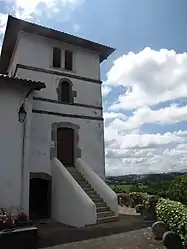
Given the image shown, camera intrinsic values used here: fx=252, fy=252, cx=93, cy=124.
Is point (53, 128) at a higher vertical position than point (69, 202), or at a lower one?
higher

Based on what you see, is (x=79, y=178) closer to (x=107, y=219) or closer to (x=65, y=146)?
(x=65, y=146)

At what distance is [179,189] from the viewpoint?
9.00 m

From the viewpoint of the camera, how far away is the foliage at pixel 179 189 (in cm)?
873

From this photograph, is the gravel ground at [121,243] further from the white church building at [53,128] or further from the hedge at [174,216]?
the white church building at [53,128]

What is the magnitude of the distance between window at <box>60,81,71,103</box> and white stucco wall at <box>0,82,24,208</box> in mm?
3447

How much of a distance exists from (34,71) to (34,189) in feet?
20.1

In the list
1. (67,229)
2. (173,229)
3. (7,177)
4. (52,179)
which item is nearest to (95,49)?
(52,179)

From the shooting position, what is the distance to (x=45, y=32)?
1374 centimetres

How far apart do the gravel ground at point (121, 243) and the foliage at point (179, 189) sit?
1778 millimetres

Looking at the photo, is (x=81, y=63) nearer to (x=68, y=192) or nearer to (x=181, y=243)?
(x=68, y=192)

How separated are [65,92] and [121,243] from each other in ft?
29.0

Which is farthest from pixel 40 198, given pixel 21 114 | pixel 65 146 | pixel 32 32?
pixel 32 32

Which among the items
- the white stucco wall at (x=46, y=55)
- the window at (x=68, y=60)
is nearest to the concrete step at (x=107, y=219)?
the white stucco wall at (x=46, y=55)

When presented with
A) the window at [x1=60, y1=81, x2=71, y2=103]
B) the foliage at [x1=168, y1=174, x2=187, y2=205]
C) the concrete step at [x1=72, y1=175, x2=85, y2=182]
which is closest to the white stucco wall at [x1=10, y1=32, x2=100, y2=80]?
the window at [x1=60, y1=81, x2=71, y2=103]
